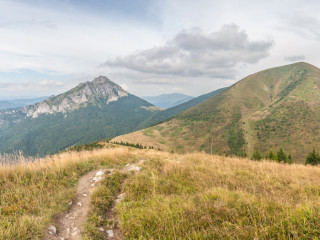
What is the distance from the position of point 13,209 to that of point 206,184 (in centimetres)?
612

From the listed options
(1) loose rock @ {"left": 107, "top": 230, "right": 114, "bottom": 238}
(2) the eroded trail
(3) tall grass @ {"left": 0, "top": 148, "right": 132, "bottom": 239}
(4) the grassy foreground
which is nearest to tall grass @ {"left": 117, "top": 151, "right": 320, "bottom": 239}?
(4) the grassy foreground

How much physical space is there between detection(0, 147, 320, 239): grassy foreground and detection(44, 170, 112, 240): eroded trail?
235 mm

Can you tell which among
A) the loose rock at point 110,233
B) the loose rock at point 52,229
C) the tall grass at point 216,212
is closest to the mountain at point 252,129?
the tall grass at point 216,212

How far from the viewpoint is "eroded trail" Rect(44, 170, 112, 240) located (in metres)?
3.77

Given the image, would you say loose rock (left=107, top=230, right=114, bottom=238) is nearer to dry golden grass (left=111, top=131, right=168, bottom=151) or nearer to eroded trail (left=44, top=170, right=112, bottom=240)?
eroded trail (left=44, top=170, right=112, bottom=240)

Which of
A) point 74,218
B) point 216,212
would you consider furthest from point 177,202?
point 74,218

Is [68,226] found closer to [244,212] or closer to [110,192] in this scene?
[110,192]

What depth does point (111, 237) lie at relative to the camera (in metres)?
3.87

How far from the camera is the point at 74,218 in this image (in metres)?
4.46

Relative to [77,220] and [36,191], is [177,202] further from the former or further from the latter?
[36,191]

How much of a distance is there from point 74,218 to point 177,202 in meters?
3.04

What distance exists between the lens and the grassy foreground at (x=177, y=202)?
3279 millimetres

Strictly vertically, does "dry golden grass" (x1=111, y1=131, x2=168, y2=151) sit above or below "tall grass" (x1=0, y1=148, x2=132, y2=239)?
below

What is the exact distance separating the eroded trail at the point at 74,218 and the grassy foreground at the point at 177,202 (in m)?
0.23
